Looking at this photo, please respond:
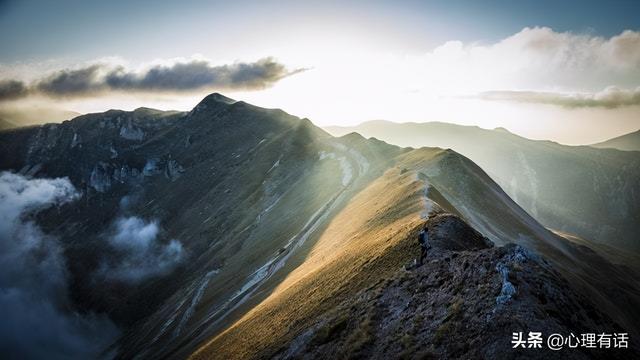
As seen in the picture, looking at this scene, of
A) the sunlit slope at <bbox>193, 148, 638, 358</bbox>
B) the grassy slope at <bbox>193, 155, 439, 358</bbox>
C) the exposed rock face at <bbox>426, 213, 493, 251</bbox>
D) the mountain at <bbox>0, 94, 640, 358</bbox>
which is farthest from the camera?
the sunlit slope at <bbox>193, 148, 638, 358</bbox>

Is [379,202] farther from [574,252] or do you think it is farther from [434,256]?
[574,252]

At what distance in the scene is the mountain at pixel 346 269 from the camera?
21531mm

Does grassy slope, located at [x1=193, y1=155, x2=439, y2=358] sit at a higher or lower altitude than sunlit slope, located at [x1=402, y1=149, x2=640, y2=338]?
higher

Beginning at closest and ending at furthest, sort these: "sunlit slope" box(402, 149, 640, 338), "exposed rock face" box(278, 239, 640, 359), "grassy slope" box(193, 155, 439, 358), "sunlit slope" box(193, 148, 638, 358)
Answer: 1. "exposed rock face" box(278, 239, 640, 359)
2. "grassy slope" box(193, 155, 439, 358)
3. "sunlit slope" box(193, 148, 638, 358)
4. "sunlit slope" box(402, 149, 640, 338)

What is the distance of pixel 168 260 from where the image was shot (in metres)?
158

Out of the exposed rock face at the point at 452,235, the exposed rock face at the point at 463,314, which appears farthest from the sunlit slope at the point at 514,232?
the exposed rock face at the point at 463,314

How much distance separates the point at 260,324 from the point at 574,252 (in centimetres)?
7898

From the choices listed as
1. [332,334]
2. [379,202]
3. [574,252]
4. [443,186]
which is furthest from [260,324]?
[574,252]

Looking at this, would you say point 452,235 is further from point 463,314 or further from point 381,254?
point 463,314

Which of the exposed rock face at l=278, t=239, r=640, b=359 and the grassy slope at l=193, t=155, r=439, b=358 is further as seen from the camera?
the grassy slope at l=193, t=155, r=439, b=358

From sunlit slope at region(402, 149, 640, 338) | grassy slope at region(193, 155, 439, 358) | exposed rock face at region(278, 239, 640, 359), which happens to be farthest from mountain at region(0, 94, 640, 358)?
sunlit slope at region(402, 149, 640, 338)

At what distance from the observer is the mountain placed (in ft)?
70.6

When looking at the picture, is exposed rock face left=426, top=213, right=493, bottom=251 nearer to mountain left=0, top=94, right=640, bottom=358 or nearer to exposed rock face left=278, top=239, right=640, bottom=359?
mountain left=0, top=94, right=640, bottom=358

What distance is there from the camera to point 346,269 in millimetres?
38375
